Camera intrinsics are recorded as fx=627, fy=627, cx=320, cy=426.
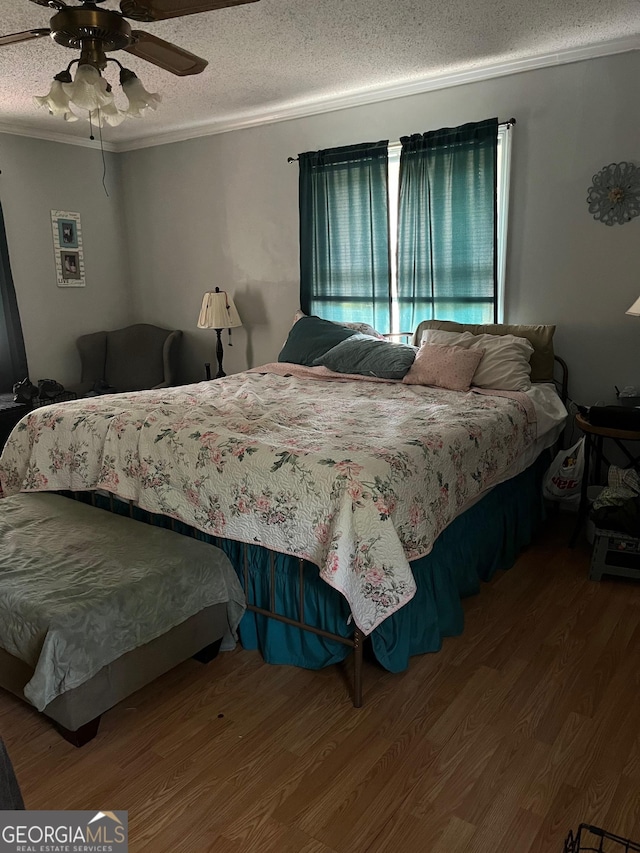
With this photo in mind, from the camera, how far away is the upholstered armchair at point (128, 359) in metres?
5.00

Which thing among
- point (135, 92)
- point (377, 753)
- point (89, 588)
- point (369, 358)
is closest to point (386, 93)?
point (369, 358)

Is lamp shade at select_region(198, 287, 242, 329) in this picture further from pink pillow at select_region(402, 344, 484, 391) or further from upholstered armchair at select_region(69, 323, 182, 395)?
pink pillow at select_region(402, 344, 484, 391)

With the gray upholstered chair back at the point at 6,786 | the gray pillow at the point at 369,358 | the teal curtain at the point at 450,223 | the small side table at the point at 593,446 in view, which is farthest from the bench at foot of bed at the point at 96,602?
the teal curtain at the point at 450,223

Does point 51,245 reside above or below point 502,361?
above

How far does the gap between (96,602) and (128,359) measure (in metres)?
3.49

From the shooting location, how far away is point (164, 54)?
2.16 metres

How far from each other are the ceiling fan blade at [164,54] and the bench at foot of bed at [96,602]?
164 centimetres

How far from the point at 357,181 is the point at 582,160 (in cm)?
137

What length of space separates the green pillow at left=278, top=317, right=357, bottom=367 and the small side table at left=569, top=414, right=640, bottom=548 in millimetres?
1477

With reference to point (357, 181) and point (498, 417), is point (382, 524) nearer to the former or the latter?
point (498, 417)

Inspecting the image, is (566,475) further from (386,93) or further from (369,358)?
(386,93)

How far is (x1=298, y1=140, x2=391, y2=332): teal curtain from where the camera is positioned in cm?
400

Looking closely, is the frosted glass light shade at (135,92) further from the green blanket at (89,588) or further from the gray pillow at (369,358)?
the gray pillow at (369,358)

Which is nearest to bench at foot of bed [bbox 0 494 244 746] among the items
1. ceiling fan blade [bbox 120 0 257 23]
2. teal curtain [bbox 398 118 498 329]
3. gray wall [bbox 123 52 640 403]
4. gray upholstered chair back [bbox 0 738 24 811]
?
gray upholstered chair back [bbox 0 738 24 811]
